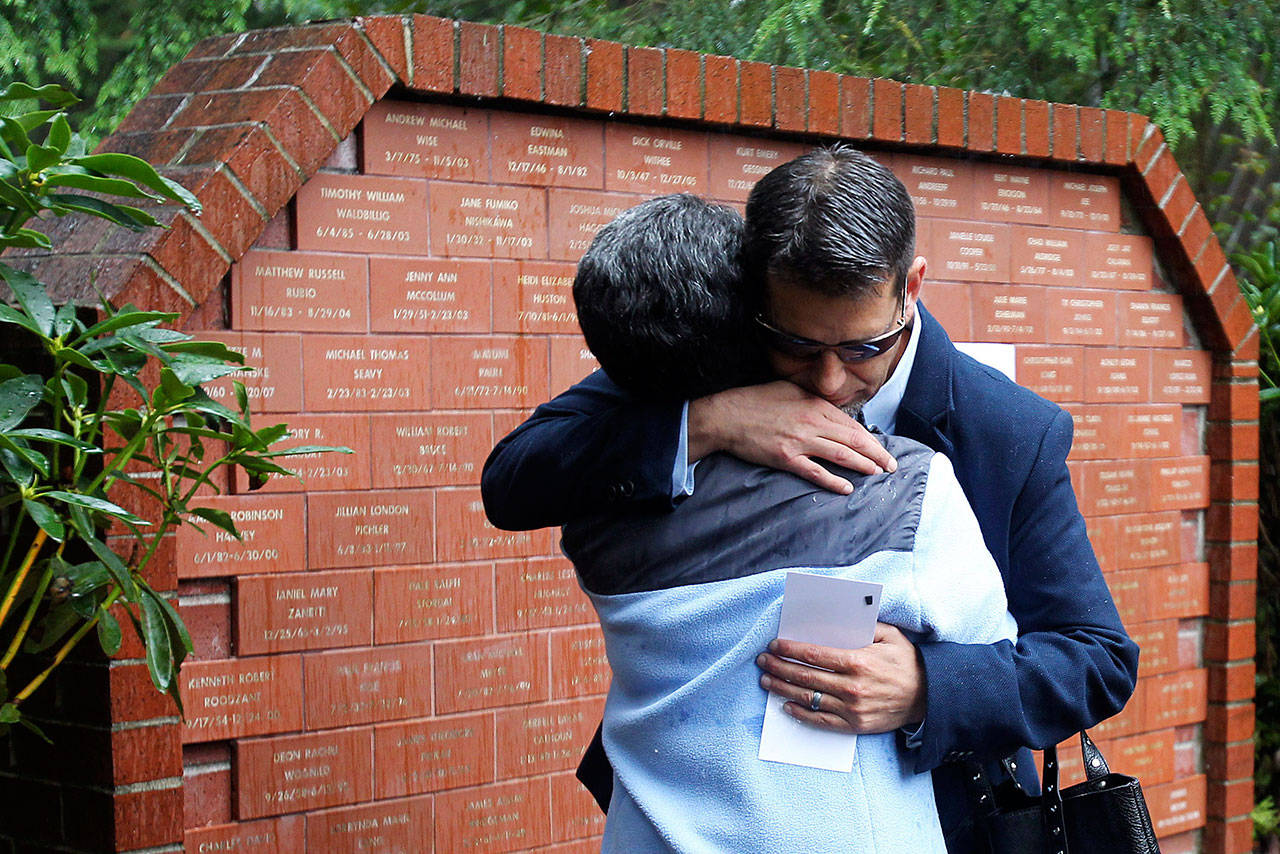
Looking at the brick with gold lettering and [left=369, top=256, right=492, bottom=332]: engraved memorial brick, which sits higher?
[left=369, top=256, right=492, bottom=332]: engraved memorial brick

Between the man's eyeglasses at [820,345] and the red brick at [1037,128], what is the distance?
223 cm

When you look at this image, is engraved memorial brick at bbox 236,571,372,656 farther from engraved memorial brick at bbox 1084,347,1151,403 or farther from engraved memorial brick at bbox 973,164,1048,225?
engraved memorial brick at bbox 1084,347,1151,403

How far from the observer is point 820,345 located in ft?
5.59

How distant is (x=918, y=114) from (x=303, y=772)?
89.8 inches

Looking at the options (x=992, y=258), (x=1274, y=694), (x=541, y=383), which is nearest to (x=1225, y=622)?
(x=1274, y=694)

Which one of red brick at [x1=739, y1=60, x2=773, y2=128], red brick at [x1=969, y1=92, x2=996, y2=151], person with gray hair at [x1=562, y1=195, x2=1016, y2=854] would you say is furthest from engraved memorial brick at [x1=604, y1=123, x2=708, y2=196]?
person with gray hair at [x1=562, y1=195, x2=1016, y2=854]

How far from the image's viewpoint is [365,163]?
2734 millimetres

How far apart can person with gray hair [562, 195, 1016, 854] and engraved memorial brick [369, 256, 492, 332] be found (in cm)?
122

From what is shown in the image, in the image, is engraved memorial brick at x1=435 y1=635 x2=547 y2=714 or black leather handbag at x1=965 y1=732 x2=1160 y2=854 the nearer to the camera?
black leather handbag at x1=965 y1=732 x2=1160 y2=854

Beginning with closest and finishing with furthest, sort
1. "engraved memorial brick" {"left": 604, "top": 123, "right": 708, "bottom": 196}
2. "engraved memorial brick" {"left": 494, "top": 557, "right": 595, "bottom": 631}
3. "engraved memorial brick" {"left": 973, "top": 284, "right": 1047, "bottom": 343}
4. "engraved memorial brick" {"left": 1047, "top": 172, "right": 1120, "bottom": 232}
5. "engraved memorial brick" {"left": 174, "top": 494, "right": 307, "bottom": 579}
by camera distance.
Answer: "engraved memorial brick" {"left": 174, "top": 494, "right": 307, "bottom": 579} < "engraved memorial brick" {"left": 494, "top": 557, "right": 595, "bottom": 631} < "engraved memorial brick" {"left": 604, "top": 123, "right": 708, "bottom": 196} < "engraved memorial brick" {"left": 973, "top": 284, "right": 1047, "bottom": 343} < "engraved memorial brick" {"left": 1047, "top": 172, "right": 1120, "bottom": 232}

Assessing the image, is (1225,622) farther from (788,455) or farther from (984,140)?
(788,455)

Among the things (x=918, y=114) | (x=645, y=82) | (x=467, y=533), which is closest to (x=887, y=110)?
(x=918, y=114)

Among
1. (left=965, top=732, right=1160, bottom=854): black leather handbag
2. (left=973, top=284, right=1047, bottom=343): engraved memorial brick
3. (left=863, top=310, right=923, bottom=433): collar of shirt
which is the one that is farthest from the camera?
(left=973, top=284, right=1047, bottom=343): engraved memorial brick

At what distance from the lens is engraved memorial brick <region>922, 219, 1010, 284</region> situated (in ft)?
11.9
